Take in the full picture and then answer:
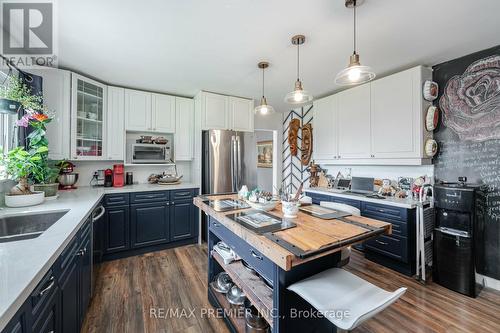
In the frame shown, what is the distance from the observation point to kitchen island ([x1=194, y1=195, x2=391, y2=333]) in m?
1.06

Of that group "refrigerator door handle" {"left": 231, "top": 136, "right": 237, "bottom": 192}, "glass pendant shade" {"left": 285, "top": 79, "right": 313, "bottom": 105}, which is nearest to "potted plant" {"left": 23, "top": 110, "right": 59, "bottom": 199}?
"refrigerator door handle" {"left": 231, "top": 136, "right": 237, "bottom": 192}

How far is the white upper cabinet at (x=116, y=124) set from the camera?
322cm

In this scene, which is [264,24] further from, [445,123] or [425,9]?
[445,123]

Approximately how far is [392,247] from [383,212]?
0.41 metres

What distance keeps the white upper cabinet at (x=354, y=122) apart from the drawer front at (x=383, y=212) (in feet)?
2.38

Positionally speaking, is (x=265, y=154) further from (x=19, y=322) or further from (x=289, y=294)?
(x=19, y=322)

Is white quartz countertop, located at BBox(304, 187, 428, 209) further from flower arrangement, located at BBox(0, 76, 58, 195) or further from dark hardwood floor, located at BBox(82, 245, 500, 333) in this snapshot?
flower arrangement, located at BBox(0, 76, 58, 195)

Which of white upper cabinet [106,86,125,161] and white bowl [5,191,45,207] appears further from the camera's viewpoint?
white upper cabinet [106,86,125,161]

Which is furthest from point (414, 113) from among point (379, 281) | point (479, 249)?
point (379, 281)

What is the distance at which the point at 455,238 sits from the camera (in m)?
2.19

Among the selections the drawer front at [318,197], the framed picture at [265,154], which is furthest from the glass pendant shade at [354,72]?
the framed picture at [265,154]

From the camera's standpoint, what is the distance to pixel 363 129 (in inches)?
123

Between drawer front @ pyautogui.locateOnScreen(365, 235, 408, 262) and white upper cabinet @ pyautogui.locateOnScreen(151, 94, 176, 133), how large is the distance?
334cm

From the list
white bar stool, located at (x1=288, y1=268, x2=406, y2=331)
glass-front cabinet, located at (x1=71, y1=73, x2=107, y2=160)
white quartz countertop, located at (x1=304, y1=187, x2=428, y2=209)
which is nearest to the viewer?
white bar stool, located at (x1=288, y1=268, x2=406, y2=331)
